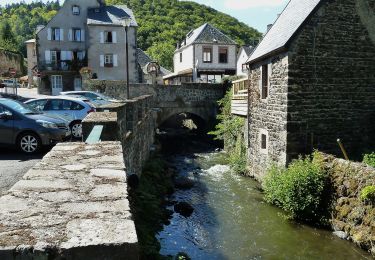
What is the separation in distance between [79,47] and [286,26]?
29707mm

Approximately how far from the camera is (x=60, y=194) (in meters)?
2.97

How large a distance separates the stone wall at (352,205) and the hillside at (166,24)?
68490 mm

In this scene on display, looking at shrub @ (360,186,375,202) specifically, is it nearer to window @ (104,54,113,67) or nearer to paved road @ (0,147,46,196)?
paved road @ (0,147,46,196)

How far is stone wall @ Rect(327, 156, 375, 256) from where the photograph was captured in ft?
35.6

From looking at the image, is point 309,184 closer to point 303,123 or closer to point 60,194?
point 303,123

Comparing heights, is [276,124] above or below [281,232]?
above

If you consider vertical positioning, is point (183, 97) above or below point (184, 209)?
above

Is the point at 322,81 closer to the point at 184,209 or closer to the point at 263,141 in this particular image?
the point at 263,141

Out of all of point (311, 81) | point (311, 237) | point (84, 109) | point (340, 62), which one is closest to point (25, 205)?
point (311, 237)

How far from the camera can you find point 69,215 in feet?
8.18

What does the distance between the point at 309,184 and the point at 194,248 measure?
14.3 ft

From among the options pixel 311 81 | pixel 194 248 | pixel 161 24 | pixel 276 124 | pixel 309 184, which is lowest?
pixel 194 248

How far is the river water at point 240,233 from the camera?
10938 millimetres

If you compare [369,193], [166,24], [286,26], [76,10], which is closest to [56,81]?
[76,10]
